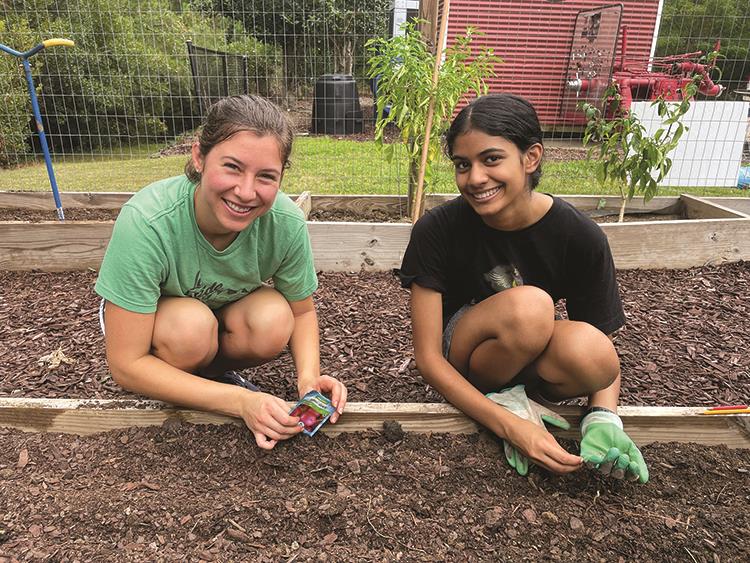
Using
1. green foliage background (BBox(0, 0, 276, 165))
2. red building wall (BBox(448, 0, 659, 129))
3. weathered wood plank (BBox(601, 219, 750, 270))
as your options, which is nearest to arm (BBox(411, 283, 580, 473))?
weathered wood plank (BBox(601, 219, 750, 270))

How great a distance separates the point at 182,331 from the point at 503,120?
3.62ft

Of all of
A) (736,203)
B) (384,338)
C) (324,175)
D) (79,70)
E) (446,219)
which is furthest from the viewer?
(79,70)

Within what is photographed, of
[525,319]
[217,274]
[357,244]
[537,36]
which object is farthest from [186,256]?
[537,36]

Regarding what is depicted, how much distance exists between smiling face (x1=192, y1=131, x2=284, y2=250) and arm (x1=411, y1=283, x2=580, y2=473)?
21.4 inches

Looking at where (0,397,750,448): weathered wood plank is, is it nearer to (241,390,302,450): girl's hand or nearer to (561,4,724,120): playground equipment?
(241,390,302,450): girl's hand

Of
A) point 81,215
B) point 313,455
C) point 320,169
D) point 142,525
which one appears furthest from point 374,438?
point 320,169

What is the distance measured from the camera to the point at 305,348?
187 centimetres

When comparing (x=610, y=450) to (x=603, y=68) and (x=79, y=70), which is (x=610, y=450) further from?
(x=603, y=68)

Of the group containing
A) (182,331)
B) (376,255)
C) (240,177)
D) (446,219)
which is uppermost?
(240,177)

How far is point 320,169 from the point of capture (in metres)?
6.51

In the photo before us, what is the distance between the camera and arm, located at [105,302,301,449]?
155cm

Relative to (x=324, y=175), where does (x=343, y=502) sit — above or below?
above

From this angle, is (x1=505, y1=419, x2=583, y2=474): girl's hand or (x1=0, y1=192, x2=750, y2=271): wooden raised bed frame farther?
(x1=0, y1=192, x2=750, y2=271): wooden raised bed frame

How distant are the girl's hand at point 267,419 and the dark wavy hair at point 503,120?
0.91 meters
